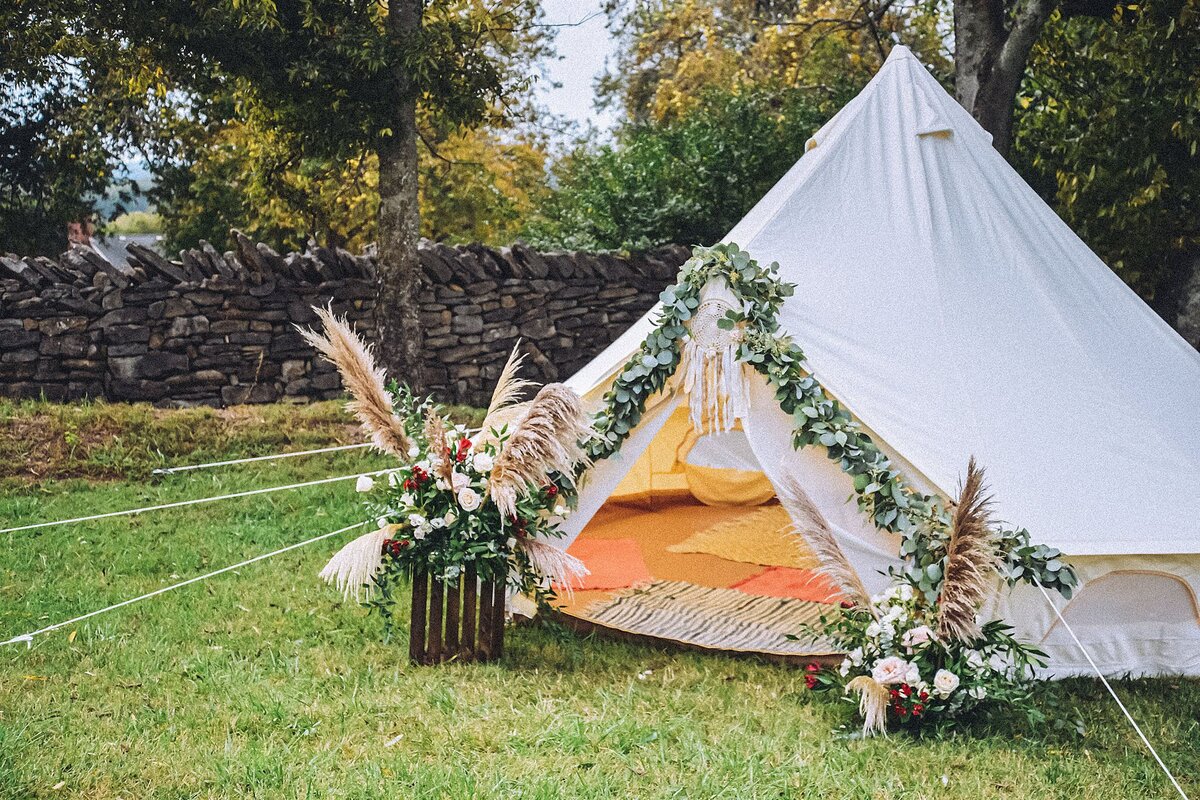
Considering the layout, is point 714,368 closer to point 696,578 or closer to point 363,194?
point 696,578

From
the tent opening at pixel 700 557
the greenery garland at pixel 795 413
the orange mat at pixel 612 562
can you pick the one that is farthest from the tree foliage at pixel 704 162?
the greenery garland at pixel 795 413

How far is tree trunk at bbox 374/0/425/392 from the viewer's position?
845cm

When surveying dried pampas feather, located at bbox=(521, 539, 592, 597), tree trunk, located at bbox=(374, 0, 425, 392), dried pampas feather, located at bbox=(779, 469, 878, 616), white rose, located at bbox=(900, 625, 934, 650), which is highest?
tree trunk, located at bbox=(374, 0, 425, 392)

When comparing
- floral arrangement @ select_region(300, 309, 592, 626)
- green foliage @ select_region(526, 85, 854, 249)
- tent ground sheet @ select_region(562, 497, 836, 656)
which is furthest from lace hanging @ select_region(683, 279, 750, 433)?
green foliage @ select_region(526, 85, 854, 249)

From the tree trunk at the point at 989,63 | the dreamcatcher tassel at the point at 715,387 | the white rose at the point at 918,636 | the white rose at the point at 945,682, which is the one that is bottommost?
the white rose at the point at 945,682

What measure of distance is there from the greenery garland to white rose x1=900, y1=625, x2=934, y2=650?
0.13 metres

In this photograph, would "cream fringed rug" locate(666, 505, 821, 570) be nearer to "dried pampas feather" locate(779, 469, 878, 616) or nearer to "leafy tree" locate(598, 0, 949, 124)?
"dried pampas feather" locate(779, 469, 878, 616)

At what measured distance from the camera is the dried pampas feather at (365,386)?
406cm

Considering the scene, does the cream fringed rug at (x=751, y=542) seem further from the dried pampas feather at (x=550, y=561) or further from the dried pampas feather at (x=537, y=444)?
the dried pampas feather at (x=537, y=444)

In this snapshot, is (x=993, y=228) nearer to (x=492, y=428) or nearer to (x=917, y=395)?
(x=917, y=395)

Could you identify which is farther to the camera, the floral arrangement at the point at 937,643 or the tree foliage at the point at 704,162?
the tree foliage at the point at 704,162

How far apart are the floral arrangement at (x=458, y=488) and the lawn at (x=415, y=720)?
1.36 feet

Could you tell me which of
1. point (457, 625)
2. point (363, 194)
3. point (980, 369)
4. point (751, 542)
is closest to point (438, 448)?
point (457, 625)

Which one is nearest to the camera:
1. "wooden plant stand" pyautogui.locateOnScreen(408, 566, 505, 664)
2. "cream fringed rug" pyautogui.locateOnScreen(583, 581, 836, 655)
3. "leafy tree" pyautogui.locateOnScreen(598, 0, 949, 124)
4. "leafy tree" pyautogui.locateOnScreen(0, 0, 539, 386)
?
"wooden plant stand" pyautogui.locateOnScreen(408, 566, 505, 664)
